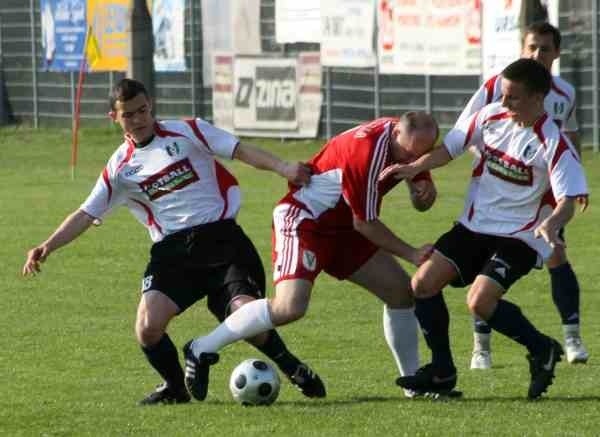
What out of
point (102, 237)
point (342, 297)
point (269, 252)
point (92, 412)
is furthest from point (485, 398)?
point (102, 237)

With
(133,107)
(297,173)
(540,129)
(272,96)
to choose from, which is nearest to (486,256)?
(540,129)

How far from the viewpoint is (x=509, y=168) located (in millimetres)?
8789

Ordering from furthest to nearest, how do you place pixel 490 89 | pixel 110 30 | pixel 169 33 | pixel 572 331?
pixel 169 33 → pixel 110 30 → pixel 572 331 → pixel 490 89

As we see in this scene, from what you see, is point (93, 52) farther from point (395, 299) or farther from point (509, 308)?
point (509, 308)

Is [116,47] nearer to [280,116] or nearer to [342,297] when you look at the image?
[280,116]

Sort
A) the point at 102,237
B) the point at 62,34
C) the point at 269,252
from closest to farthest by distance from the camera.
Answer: the point at 269,252 → the point at 102,237 → the point at 62,34

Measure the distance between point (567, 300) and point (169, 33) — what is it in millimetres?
19853

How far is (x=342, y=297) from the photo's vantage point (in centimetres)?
1345

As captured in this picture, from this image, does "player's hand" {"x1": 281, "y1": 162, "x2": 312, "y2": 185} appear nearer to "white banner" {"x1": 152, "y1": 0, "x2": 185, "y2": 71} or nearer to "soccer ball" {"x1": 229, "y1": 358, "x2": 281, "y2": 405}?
"soccer ball" {"x1": 229, "y1": 358, "x2": 281, "y2": 405}

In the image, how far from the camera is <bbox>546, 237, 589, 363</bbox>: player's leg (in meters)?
10.3

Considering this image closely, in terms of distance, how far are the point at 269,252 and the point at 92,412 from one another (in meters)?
7.30

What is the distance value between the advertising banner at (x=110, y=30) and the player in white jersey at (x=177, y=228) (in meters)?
19.4

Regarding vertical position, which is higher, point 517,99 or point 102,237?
point 517,99

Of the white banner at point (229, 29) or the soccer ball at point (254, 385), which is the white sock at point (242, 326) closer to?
the soccer ball at point (254, 385)
